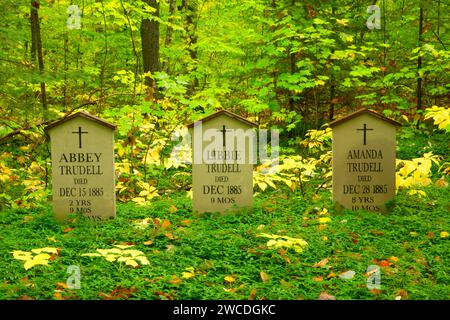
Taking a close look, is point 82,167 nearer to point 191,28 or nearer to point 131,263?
point 131,263

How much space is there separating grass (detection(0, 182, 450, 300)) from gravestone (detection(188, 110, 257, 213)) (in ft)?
0.93

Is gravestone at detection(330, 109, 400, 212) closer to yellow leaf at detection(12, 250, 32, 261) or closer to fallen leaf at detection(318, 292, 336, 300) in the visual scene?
fallen leaf at detection(318, 292, 336, 300)

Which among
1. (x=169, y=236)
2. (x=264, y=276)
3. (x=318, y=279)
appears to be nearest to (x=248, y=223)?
(x=169, y=236)

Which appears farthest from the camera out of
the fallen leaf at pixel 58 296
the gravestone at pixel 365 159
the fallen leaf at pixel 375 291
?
the gravestone at pixel 365 159

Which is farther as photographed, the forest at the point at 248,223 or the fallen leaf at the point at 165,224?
the fallen leaf at the point at 165,224

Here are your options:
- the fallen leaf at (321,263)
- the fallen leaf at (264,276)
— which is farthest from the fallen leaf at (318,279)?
the fallen leaf at (264,276)

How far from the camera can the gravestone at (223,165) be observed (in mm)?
6988

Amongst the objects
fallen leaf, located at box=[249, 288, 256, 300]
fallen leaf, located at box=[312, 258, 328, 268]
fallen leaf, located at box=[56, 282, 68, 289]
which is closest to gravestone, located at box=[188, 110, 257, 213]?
fallen leaf, located at box=[312, 258, 328, 268]

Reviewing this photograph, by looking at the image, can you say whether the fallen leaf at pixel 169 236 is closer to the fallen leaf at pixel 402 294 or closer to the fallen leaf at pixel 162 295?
the fallen leaf at pixel 162 295

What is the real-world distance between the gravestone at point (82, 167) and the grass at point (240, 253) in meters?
0.30

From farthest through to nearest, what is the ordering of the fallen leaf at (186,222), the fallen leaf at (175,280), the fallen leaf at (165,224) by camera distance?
the fallen leaf at (186,222)
the fallen leaf at (165,224)
the fallen leaf at (175,280)

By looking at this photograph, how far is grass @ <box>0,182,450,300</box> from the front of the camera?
168 inches

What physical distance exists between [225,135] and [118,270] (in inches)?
120
